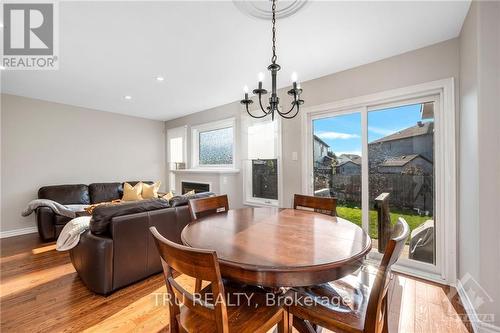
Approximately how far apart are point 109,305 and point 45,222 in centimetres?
252

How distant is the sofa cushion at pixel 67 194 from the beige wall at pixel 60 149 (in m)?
0.35

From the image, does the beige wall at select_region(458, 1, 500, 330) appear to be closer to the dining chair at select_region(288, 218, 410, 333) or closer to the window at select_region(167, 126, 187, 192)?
the dining chair at select_region(288, 218, 410, 333)

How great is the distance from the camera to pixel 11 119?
12.5ft

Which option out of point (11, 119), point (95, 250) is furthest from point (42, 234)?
point (95, 250)

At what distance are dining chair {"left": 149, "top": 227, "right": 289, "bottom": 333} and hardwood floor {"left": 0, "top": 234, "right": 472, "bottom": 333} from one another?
83 cm

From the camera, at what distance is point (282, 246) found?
1154 mm

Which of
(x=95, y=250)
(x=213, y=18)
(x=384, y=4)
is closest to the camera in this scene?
(x=384, y=4)

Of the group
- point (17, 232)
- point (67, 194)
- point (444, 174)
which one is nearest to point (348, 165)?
point (444, 174)

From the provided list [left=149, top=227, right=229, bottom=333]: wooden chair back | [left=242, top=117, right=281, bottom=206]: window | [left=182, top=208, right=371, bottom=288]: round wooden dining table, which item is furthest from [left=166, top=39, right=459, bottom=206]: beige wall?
[left=149, top=227, right=229, bottom=333]: wooden chair back

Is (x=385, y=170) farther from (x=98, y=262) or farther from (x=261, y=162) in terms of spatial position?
(x=98, y=262)

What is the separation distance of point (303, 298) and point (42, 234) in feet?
13.8

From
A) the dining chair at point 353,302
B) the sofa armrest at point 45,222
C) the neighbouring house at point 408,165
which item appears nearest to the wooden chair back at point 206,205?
the dining chair at point 353,302

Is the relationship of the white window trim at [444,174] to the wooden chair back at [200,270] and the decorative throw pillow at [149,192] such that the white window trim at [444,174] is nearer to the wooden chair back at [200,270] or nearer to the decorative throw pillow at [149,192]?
the wooden chair back at [200,270]

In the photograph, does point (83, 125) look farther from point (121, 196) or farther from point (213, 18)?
point (213, 18)
